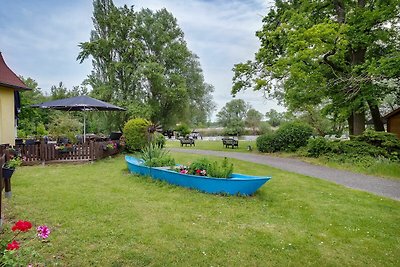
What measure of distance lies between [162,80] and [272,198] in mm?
21944

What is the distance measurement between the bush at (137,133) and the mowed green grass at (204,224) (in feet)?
21.9

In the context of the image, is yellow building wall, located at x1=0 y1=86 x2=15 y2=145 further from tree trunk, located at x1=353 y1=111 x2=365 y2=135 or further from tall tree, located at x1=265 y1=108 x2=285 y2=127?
tall tree, located at x1=265 y1=108 x2=285 y2=127

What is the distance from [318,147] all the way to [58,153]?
471 inches

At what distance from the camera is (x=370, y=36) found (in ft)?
42.4

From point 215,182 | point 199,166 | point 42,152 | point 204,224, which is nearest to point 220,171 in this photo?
point 215,182

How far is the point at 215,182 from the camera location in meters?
6.45

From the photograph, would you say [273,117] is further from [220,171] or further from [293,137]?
[220,171]

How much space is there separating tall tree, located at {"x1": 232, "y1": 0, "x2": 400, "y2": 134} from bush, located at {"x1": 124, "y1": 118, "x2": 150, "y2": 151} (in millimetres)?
6710

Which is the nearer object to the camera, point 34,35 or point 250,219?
point 250,219

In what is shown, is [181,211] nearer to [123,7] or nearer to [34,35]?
[34,35]

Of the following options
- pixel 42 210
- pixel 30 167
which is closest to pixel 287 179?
pixel 42 210

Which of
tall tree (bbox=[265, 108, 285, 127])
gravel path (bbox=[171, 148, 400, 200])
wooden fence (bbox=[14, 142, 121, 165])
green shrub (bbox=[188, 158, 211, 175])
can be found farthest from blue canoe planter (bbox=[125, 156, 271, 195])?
tall tree (bbox=[265, 108, 285, 127])

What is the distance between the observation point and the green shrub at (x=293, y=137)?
15211 mm

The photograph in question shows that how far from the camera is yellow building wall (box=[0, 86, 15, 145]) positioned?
11414 mm
